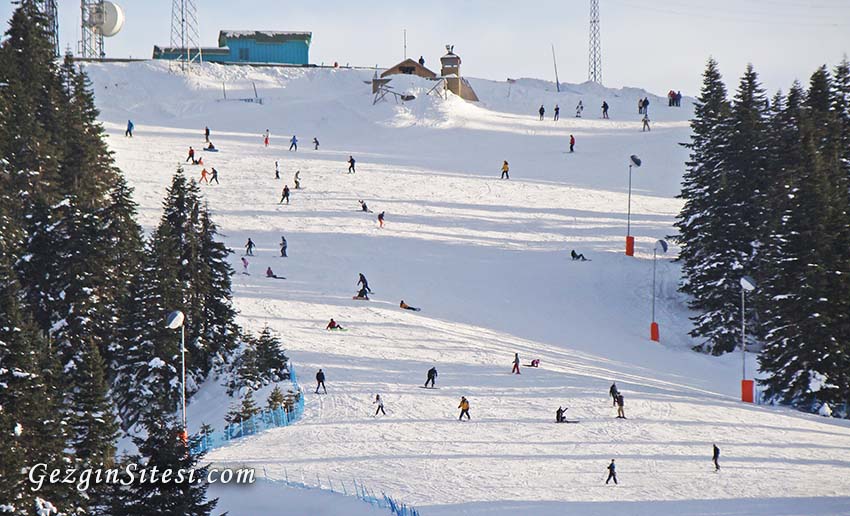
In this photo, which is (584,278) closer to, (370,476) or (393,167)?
(393,167)

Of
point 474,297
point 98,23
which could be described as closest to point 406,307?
point 474,297

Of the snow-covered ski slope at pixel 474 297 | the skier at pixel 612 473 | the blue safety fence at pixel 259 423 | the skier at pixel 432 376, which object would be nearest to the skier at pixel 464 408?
the snow-covered ski slope at pixel 474 297

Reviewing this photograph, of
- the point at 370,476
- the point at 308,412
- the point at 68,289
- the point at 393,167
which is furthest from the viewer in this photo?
the point at 393,167

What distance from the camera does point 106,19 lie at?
93625 mm

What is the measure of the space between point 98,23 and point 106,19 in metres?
1.90

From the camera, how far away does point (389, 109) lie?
266 ft

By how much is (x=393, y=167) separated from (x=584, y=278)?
19201 millimetres

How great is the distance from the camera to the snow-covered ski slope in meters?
28.9

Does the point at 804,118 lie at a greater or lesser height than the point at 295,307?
greater

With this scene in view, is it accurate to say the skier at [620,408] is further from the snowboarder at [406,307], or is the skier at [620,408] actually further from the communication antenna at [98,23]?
the communication antenna at [98,23]

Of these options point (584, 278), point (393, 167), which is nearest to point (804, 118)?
point (584, 278)

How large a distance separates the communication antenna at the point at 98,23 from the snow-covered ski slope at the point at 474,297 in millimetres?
7128

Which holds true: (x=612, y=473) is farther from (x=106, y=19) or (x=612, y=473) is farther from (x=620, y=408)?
(x=106, y=19)

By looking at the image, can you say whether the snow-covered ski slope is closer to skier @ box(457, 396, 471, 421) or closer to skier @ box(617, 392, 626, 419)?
skier @ box(617, 392, 626, 419)
